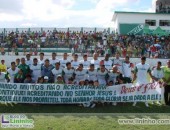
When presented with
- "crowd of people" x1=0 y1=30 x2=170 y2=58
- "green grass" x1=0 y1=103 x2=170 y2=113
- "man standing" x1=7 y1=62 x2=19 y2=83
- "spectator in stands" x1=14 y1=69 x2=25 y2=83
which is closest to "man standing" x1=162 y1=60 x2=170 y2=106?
"green grass" x1=0 y1=103 x2=170 y2=113

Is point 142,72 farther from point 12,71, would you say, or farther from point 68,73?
point 12,71

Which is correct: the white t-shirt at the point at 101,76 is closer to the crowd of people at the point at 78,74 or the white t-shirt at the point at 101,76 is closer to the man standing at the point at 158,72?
the crowd of people at the point at 78,74

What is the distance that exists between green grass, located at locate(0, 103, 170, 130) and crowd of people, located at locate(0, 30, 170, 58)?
18.9 m

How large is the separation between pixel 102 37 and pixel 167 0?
16253 mm

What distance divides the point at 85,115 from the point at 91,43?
23484 mm

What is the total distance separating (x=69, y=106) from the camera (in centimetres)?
1306

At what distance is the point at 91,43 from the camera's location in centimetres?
3475

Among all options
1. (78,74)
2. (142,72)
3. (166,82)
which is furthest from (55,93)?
(166,82)

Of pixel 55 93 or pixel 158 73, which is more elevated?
pixel 158 73

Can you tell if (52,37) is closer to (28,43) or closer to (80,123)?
(28,43)

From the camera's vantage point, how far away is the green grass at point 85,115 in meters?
10.1

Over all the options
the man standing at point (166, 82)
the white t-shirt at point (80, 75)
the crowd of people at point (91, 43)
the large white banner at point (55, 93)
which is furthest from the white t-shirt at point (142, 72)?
the crowd of people at point (91, 43)

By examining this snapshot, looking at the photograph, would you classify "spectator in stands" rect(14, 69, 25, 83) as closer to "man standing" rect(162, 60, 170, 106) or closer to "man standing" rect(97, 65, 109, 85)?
"man standing" rect(97, 65, 109, 85)

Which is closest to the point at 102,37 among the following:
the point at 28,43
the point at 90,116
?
the point at 28,43
